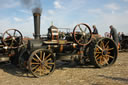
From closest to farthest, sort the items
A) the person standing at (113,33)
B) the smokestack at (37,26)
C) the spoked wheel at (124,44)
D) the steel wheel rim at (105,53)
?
the steel wheel rim at (105,53) → the smokestack at (37,26) → the person standing at (113,33) → the spoked wheel at (124,44)

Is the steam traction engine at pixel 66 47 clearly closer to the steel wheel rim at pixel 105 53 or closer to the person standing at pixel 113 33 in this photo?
the steel wheel rim at pixel 105 53

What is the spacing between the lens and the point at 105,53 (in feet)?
21.5

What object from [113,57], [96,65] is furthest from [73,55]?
[113,57]

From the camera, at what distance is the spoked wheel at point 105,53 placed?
250 inches

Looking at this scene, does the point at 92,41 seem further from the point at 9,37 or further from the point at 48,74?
the point at 9,37

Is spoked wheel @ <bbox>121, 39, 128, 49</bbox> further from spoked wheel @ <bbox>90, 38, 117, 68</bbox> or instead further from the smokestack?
the smokestack

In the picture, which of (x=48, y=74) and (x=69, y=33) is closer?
(x=48, y=74)

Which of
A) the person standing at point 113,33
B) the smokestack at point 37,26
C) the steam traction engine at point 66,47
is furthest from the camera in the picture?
the person standing at point 113,33

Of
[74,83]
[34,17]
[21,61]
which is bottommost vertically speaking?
[74,83]

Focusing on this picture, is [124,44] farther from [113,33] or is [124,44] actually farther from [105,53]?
[105,53]

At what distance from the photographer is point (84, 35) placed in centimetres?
642

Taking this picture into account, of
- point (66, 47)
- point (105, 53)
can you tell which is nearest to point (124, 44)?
point (105, 53)

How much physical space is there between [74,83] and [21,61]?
2734mm

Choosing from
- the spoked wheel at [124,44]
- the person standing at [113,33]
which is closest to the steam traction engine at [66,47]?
the person standing at [113,33]
